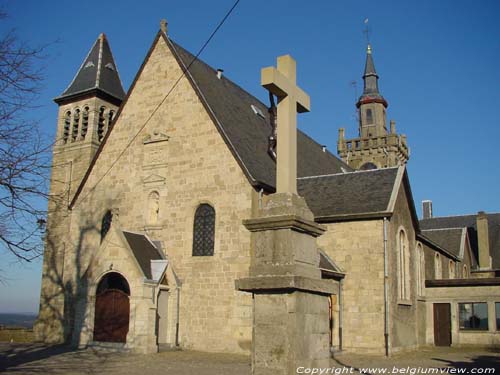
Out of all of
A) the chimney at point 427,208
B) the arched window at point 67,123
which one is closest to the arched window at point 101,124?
the arched window at point 67,123

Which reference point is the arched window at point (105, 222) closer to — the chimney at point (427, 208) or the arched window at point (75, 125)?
the arched window at point (75, 125)

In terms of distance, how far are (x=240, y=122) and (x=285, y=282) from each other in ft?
57.1

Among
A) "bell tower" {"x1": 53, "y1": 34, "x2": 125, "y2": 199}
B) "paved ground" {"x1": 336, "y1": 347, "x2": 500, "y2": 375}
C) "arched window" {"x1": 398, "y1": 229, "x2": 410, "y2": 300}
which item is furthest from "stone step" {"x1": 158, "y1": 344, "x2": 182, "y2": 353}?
"bell tower" {"x1": 53, "y1": 34, "x2": 125, "y2": 199}

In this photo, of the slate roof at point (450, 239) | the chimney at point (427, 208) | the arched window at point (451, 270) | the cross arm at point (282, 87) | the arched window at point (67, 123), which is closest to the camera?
the cross arm at point (282, 87)

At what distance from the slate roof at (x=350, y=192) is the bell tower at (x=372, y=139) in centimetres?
2465

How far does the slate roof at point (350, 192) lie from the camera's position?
21.6m

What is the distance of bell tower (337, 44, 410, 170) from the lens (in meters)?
48.7

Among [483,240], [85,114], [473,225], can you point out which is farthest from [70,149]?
[473,225]

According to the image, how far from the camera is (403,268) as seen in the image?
23.0 meters

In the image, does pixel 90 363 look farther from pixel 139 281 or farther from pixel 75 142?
pixel 75 142

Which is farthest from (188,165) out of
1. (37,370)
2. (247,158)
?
(37,370)

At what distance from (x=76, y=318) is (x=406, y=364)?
1223cm

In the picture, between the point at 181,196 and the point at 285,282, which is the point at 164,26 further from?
the point at 285,282

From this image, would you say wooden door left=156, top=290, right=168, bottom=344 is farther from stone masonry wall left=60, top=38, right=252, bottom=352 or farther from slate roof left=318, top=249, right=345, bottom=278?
slate roof left=318, top=249, right=345, bottom=278
